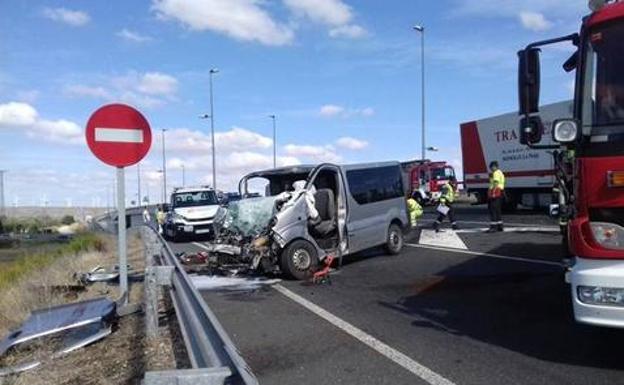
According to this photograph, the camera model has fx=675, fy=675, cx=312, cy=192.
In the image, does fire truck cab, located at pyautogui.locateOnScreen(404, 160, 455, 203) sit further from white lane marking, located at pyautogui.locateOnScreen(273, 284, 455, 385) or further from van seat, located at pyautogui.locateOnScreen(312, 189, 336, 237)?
white lane marking, located at pyautogui.locateOnScreen(273, 284, 455, 385)

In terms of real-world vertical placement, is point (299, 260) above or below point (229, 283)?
above

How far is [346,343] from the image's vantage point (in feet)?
22.9

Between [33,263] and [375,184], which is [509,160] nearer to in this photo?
[375,184]

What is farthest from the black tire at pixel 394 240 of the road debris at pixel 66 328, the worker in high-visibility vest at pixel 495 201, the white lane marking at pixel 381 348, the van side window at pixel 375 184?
the road debris at pixel 66 328

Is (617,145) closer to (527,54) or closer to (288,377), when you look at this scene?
(527,54)

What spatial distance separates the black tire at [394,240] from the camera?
14.5 m

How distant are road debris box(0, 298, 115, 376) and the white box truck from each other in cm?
1876

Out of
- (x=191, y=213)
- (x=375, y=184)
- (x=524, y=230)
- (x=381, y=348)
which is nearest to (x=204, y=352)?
(x=381, y=348)

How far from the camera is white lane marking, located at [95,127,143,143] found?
26.2ft

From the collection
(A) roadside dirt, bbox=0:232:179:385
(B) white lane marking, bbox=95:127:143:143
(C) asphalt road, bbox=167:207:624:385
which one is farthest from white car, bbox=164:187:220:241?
(B) white lane marking, bbox=95:127:143:143

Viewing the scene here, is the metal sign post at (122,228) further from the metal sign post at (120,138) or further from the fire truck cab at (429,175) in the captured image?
the fire truck cab at (429,175)

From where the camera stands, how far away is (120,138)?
809cm

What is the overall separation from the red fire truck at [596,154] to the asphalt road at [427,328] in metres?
0.71

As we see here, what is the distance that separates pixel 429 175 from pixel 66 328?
36.5 m
